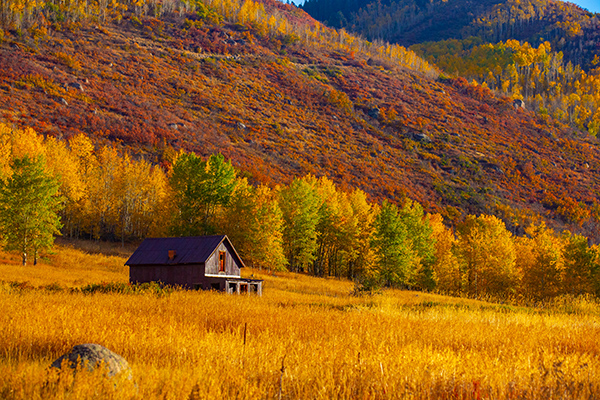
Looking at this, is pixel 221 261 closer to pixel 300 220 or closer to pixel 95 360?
pixel 300 220

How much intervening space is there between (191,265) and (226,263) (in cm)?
289

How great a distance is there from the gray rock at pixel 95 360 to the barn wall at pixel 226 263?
2797 cm

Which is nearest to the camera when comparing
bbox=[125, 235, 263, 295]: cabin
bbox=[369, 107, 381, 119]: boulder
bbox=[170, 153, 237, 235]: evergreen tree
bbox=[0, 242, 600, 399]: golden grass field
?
bbox=[0, 242, 600, 399]: golden grass field

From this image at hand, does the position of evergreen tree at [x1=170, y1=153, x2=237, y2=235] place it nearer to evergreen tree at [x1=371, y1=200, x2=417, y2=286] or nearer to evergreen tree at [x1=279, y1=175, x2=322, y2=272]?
evergreen tree at [x1=279, y1=175, x2=322, y2=272]

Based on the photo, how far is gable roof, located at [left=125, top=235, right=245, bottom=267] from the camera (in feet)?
111

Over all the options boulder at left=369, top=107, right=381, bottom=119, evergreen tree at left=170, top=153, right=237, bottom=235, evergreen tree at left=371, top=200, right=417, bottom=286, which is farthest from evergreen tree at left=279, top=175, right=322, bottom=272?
boulder at left=369, top=107, right=381, bottom=119

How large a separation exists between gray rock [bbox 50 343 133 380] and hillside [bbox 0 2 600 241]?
68725 millimetres

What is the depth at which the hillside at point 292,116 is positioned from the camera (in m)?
89.5

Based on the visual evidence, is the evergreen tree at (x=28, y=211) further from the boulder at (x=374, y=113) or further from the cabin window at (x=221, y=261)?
the boulder at (x=374, y=113)

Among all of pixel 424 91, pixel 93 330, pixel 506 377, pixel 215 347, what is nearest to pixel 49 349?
pixel 93 330

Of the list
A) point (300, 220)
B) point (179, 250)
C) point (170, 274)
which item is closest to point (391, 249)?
point (300, 220)

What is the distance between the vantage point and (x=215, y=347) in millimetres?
Answer: 7422

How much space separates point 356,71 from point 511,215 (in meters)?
108

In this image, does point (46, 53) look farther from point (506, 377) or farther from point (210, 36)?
point (506, 377)
